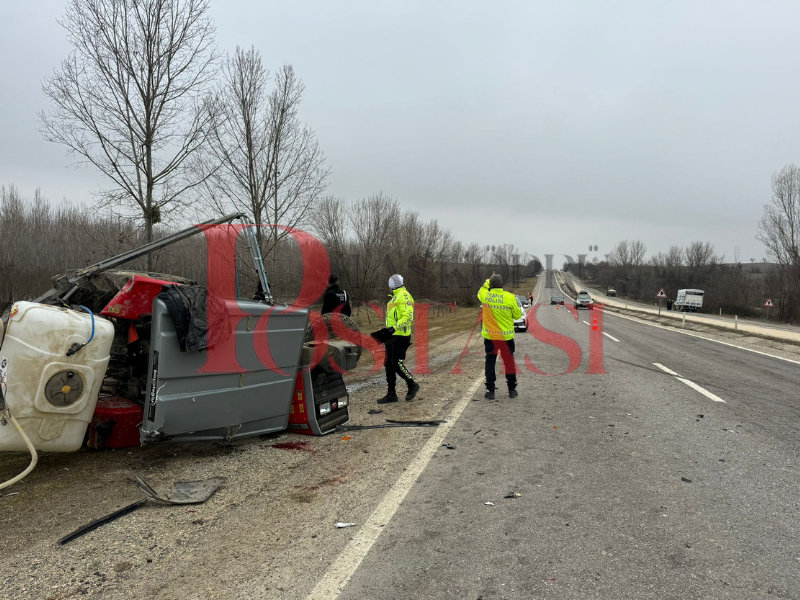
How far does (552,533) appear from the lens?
3.32 m

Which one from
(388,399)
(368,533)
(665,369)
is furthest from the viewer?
(665,369)

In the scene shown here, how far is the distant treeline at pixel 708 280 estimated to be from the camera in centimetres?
4991

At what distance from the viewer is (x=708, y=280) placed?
70938mm

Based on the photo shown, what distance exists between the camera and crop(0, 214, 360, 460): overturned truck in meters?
3.87

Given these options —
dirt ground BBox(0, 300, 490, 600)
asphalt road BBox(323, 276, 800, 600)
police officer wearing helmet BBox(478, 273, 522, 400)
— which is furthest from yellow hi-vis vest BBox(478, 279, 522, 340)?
Result: dirt ground BBox(0, 300, 490, 600)

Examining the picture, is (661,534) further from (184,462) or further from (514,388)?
(514,388)

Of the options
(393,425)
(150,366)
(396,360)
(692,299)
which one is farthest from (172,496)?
(692,299)

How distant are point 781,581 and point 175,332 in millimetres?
4314

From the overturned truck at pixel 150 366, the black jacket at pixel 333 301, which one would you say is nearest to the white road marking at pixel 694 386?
the overturned truck at pixel 150 366

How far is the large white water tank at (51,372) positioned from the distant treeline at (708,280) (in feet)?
182

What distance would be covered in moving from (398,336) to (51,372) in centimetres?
453

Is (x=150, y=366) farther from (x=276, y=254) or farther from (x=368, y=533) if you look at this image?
(x=276, y=254)

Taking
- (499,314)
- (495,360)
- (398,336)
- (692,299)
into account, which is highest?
(499,314)

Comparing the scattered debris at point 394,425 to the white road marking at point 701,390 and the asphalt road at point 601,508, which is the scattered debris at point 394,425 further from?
the white road marking at point 701,390
